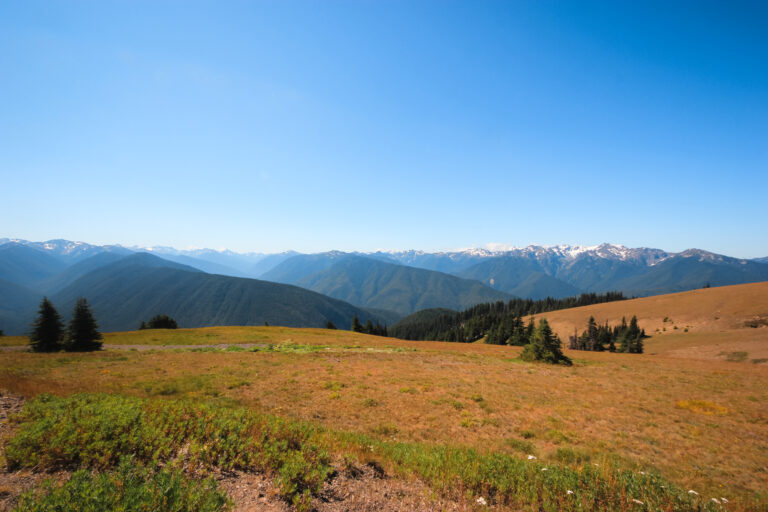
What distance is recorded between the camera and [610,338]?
67.0 metres

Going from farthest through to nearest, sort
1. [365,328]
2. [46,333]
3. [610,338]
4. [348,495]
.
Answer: [365,328] < [610,338] < [46,333] < [348,495]

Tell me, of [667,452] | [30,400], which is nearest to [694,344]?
[667,452]

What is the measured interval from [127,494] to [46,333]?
128 feet

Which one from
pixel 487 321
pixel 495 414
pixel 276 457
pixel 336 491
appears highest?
pixel 276 457

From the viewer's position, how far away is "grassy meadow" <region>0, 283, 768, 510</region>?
20.6 feet

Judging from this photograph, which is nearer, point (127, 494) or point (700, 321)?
point (127, 494)

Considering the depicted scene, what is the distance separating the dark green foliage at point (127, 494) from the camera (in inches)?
143

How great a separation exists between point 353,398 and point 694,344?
6788 cm

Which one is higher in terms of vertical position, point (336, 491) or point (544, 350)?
point (336, 491)

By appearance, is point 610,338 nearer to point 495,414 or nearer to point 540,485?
point 495,414

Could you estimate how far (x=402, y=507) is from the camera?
4.97 metres

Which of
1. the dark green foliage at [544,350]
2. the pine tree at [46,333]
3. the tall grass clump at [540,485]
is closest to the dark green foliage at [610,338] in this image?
the dark green foliage at [544,350]

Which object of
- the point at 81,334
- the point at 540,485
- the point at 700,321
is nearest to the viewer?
the point at 540,485

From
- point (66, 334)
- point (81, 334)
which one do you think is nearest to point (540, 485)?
point (81, 334)
